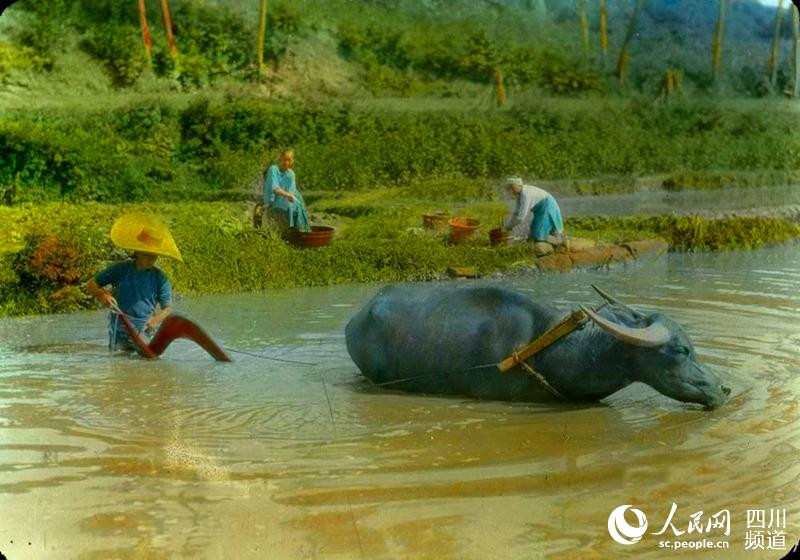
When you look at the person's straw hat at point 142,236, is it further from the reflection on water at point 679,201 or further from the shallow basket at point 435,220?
the reflection on water at point 679,201

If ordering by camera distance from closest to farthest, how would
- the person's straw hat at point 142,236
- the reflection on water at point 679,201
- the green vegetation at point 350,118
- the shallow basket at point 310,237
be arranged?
the person's straw hat at point 142,236
the green vegetation at point 350,118
the shallow basket at point 310,237
the reflection on water at point 679,201

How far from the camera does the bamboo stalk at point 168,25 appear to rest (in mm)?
9328

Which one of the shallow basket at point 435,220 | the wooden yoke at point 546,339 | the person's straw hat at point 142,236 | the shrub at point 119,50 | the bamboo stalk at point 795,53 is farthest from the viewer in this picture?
the bamboo stalk at point 795,53

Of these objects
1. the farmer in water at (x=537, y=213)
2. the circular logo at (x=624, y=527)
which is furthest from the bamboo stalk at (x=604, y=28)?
the circular logo at (x=624, y=527)

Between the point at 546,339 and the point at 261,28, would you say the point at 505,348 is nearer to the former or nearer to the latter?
the point at 546,339

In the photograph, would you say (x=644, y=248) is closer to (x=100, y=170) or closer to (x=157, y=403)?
(x=100, y=170)

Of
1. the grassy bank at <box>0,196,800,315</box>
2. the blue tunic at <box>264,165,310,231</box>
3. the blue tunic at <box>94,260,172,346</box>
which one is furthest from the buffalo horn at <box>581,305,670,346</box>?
the blue tunic at <box>264,165,310,231</box>

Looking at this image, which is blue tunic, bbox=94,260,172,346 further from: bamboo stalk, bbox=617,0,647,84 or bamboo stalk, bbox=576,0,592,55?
bamboo stalk, bbox=617,0,647,84

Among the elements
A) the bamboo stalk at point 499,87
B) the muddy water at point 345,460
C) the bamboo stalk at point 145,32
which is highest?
the bamboo stalk at point 145,32

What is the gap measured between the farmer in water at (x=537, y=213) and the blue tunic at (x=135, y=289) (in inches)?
134

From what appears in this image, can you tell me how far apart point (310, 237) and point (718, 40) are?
416 centimetres

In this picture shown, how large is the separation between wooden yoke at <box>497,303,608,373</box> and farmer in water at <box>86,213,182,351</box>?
86.0 inches

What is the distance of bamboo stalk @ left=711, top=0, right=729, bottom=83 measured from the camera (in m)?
10.3

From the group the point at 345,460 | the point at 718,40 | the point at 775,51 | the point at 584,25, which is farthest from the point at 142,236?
the point at 775,51
